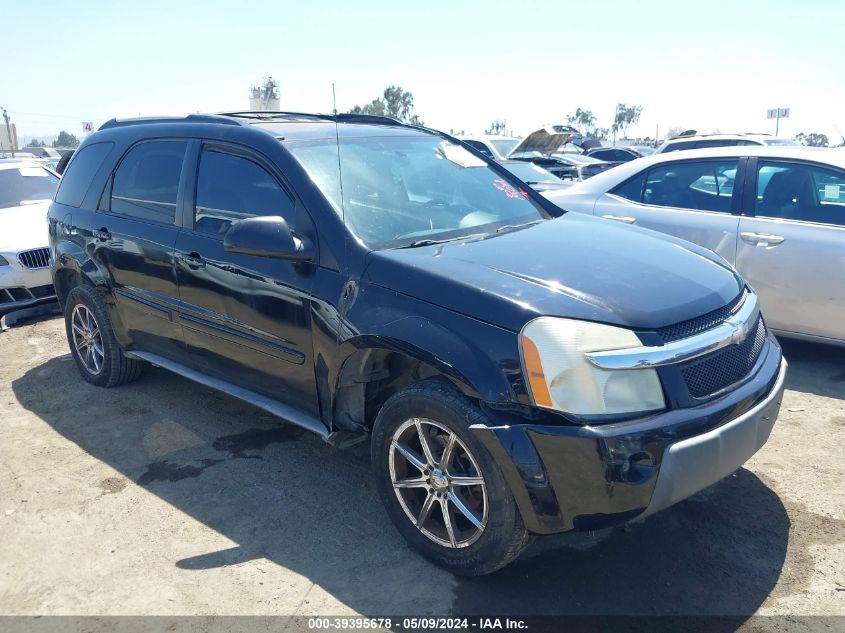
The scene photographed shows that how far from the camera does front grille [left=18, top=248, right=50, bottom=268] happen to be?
6.99 metres

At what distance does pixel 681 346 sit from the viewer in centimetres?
270

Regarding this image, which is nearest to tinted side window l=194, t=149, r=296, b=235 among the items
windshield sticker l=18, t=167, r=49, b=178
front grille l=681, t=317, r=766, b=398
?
front grille l=681, t=317, r=766, b=398

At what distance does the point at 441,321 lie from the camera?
2816 millimetres

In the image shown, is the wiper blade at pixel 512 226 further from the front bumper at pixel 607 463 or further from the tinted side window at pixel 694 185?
the tinted side window at pixel 694 185

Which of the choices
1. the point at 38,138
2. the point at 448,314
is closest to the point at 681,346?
the point at 448,314

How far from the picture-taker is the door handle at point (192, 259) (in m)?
3.89

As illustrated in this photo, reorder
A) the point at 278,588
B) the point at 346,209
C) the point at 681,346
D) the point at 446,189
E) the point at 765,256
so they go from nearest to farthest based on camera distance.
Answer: the point at 681,346
the point at 278,588
the point at 346,209
the point at 446,189
the point at 765,256

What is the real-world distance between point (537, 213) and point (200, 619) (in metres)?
2.69

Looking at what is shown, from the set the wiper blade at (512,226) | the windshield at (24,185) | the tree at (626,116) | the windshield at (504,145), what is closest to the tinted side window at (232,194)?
the wiper blade at (512,226)

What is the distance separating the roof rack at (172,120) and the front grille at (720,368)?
2.68 m

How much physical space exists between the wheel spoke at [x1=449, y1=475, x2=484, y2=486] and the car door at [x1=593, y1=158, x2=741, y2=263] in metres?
3.34

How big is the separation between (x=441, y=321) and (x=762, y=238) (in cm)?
332

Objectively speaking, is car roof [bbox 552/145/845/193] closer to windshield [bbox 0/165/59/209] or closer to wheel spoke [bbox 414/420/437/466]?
wheel spoke [bbox 414/420/437/466]

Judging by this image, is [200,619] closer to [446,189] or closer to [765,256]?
[446,189]
